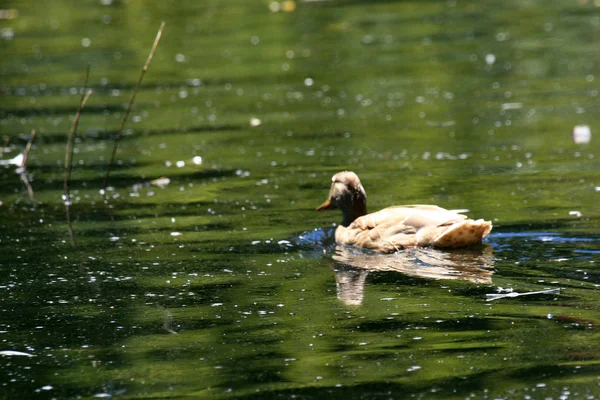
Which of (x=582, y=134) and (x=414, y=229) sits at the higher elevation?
(x=582, y=134)

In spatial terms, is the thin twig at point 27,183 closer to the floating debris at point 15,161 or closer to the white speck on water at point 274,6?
the floating debris at point 15,161

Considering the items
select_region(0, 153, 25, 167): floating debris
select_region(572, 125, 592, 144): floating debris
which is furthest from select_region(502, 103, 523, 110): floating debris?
select_region(0, 153, 25, 167): floating debris

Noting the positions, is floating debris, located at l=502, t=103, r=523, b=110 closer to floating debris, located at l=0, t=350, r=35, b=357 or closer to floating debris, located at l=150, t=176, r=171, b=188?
floating debris, located at l=150, t=176, r=171, b=188

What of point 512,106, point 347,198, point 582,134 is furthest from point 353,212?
point 512,106

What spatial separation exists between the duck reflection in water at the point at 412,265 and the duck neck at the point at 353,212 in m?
0.76

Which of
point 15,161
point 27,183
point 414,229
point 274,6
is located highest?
point 274,6

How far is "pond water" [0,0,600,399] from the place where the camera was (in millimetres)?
6570

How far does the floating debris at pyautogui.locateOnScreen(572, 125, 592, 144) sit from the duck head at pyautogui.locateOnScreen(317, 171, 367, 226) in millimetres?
3848

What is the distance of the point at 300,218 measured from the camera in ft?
34.6

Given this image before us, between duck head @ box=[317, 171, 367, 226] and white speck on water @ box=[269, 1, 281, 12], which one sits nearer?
duck head @ box=[317, 171, 367, 226]

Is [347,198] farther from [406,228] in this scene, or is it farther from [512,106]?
[512,106]

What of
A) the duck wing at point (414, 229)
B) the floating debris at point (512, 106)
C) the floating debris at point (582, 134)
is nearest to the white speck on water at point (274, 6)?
the floating debris at point (512, 106)

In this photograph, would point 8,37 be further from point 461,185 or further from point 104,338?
point 104,338

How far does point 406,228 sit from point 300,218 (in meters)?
1.46
